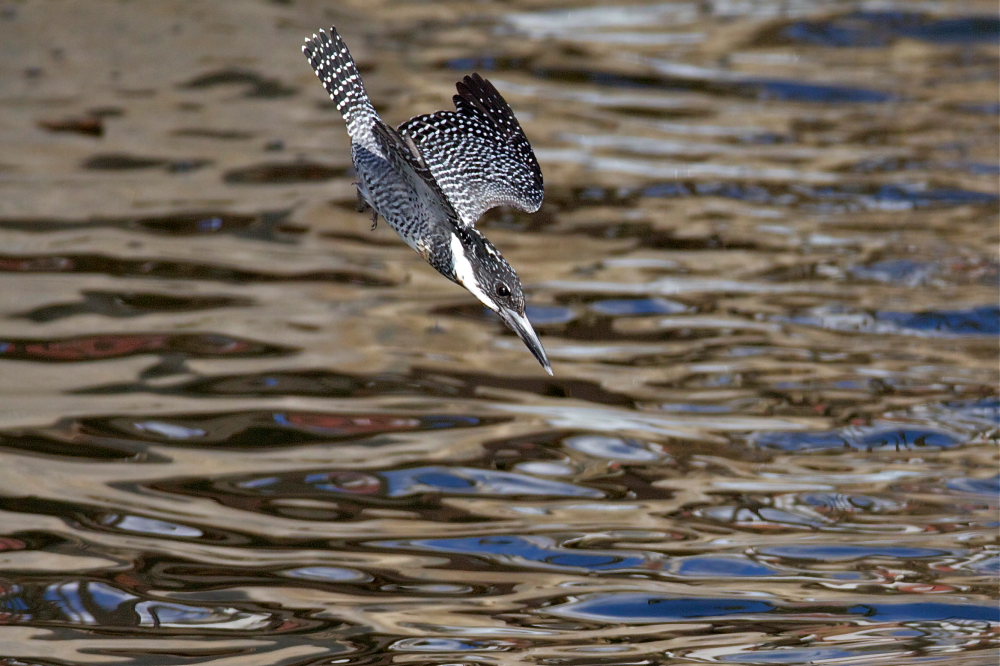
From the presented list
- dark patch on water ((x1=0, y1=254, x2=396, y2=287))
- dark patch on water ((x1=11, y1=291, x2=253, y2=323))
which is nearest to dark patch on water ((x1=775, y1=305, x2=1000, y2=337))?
dark patch on water ((x1=0, y1=254, x2=396, y2=287))

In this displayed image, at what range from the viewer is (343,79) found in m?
5.08

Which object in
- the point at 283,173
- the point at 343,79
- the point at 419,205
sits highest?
the point at 343,79

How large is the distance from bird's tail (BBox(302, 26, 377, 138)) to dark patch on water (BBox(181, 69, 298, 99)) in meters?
7.37

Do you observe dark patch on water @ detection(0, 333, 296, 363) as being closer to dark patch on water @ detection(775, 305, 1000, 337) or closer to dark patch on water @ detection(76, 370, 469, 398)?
dark patch on water @ detection(76, 370, 469, 398)

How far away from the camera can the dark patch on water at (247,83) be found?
1242 cm

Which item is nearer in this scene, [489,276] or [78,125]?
[489,276]

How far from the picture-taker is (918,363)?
8.31 m

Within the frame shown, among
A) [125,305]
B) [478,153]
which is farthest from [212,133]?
[478,153]

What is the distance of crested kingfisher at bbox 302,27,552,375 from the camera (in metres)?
4.86

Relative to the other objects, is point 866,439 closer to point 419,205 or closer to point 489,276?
point 489,276

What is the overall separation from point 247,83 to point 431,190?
8227 mm

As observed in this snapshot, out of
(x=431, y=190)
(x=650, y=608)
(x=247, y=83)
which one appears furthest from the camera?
(x=247, y=83)

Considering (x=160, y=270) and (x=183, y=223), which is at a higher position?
(x=183, y=223)

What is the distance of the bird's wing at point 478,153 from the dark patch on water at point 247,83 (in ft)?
22.3
